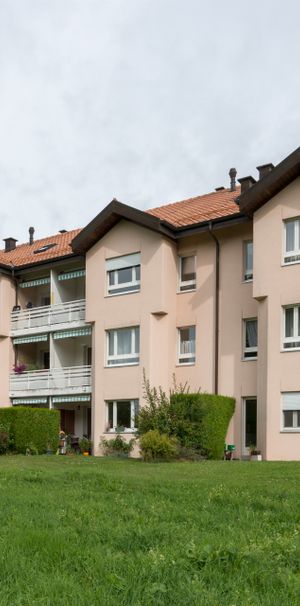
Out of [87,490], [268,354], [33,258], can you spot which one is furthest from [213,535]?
[33,258]

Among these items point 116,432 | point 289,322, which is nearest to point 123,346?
point 116,432

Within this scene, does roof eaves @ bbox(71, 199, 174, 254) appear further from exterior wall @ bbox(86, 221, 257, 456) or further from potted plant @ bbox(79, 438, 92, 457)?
potted plant @ bbox(79, 438, 92, 457)

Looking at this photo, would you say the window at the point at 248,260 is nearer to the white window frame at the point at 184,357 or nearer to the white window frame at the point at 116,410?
the white window frame at the point at 184,357

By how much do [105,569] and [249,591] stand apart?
1.37 metres

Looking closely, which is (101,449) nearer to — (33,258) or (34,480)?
(33,258)

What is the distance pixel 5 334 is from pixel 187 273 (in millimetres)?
11574

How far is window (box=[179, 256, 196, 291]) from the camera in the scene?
1158 inches

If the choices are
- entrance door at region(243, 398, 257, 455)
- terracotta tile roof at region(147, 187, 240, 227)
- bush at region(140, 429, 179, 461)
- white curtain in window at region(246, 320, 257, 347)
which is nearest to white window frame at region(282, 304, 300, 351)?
white curtain in window at region(246, 320, 257, 347)

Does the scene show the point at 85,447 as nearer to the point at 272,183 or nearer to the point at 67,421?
the point at 67,421

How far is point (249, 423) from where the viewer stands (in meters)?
26.9

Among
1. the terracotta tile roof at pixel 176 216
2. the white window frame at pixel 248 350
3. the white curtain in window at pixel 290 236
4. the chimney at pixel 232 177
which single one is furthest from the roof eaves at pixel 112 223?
the chimney at pixel 232 177

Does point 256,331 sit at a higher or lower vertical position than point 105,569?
higher

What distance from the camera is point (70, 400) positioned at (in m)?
32.8

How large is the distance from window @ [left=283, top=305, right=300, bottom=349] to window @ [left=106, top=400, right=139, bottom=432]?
7.77 metres
